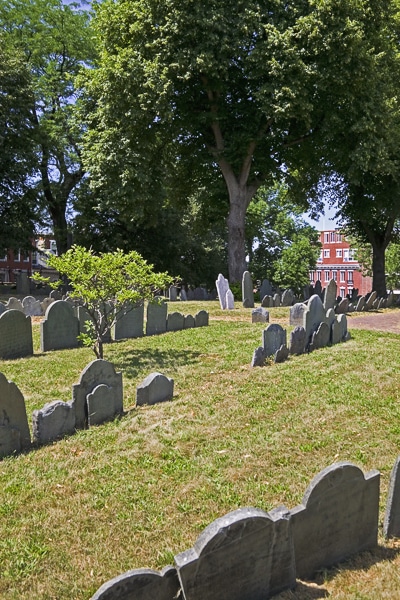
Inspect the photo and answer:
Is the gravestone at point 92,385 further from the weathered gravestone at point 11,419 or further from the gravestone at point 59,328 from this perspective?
the gravestone at point 59,328

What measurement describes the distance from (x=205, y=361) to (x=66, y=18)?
31.8 meters

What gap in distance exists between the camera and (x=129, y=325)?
12539 mm

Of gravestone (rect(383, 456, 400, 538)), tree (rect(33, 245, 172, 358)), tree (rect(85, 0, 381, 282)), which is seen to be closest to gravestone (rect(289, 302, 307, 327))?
tree (rect(33, 245, 172, 358))

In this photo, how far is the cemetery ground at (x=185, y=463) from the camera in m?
3.86

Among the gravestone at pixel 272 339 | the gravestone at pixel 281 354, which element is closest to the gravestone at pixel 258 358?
the gravestone at pixel 272 339

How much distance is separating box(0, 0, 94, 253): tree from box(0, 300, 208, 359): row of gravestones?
2138 centimetres

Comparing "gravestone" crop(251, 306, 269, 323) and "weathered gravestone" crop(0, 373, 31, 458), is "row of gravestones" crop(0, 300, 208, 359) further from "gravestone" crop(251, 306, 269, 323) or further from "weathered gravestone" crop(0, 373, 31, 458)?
"weathered gravestone" crop(0, 373, 31, 458)

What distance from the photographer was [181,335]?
1282 cm

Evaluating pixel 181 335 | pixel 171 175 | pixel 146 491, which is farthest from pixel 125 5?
pixel 146 491

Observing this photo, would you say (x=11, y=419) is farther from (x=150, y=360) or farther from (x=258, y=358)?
(x=258, y=358)

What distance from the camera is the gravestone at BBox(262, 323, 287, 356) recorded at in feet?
31.6

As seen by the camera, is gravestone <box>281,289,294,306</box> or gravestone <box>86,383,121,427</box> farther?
gravestone <box>281,289,294,306</box>

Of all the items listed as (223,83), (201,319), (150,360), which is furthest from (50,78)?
(150,360)

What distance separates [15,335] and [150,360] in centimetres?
294
